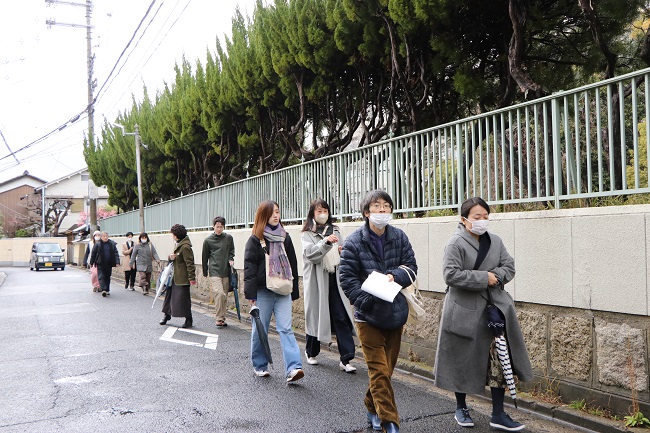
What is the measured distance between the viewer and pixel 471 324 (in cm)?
475

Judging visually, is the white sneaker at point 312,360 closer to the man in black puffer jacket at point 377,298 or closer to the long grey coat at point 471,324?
the man in black puffer jacket at point 377,298

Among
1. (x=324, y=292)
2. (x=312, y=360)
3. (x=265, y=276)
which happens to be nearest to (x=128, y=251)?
(x=312, y=360)

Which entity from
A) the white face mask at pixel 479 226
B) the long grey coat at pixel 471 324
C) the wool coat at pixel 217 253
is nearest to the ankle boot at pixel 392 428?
the long grey coat at pixel 471 324

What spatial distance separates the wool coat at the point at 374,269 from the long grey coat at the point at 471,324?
1.29ft

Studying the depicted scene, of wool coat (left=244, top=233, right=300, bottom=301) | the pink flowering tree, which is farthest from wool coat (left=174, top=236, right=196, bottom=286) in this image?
the pink flowering tree

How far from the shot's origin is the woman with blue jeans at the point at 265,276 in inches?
253

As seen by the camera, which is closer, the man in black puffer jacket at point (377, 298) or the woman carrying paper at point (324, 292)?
the man in black puffer jacket at point (377, 298)

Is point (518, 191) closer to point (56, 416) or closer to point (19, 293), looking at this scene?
point (56, 416)

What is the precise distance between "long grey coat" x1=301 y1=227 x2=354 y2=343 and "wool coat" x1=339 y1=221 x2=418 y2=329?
6.45 feet

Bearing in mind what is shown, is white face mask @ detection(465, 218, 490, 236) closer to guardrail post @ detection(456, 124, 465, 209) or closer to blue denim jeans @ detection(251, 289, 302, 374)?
guardrail post @ detection(456, 124, 465, 209)

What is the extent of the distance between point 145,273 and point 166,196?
9.36 metres

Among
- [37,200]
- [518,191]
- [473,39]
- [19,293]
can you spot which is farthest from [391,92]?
[37,200]

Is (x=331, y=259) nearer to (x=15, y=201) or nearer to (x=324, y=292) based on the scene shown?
(x=324, y=292)

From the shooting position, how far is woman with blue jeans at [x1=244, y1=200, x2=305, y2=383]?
21.1ft
